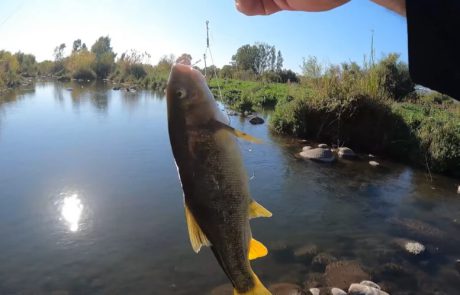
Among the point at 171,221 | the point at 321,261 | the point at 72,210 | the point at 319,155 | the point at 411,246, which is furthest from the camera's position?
the point at 319,155

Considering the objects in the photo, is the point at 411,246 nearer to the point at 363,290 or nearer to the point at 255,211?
the point at 363,290

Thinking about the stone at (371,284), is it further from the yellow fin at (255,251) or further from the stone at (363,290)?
the yellow fin at (255,251)

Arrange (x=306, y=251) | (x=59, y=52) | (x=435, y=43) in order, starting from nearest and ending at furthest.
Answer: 1. (x=435, y=43)
2. (x=306, y=251)
3. (x=59, y=52)

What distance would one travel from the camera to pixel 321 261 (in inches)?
325

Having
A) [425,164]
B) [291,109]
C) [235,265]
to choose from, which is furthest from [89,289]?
[291,109]

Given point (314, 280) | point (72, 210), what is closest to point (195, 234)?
point (314, 280)

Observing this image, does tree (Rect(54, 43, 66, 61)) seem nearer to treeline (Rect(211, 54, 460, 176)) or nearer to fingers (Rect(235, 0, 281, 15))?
treeline (Rect(211, 54, 460, 176))

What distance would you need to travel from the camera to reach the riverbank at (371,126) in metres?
15.3

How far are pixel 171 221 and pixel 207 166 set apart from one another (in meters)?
8.21

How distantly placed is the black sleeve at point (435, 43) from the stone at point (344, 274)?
6.93m

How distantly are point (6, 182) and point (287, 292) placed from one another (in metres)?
9.08

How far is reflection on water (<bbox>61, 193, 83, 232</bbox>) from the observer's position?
9.70 m

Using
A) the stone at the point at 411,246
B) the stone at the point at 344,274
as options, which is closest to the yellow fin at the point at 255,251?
the stone at the point at 344,274

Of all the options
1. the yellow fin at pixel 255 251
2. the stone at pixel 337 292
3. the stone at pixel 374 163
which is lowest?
the stone at pixel 337 292
